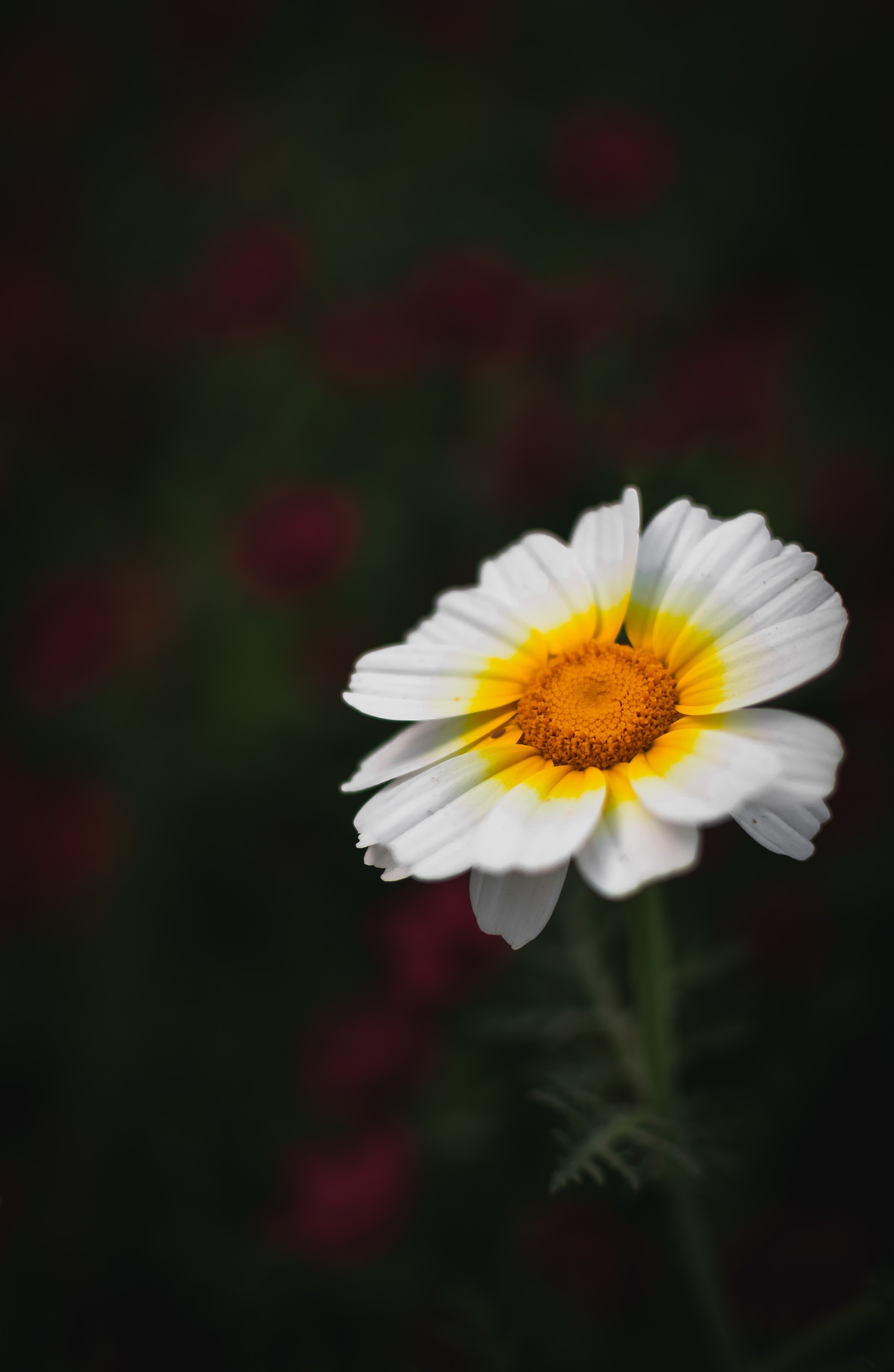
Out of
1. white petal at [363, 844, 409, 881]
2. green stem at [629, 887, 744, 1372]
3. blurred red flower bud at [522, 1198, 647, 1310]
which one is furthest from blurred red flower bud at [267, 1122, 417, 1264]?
white petal at [363, 844, 409, 881]

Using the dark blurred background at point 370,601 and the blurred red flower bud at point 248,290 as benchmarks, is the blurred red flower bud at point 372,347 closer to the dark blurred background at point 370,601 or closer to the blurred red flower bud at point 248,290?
the dark blurred background at point 370,601

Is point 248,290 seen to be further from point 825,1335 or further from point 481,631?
point 825,1335

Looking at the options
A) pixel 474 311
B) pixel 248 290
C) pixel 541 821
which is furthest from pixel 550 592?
pixel 248 290

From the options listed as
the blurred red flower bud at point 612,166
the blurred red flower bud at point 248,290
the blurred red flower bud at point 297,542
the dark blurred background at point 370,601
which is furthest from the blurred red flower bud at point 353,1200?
the blurred red flower bud at point 612,166

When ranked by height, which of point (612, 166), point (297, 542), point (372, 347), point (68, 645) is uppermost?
point (612, 166)

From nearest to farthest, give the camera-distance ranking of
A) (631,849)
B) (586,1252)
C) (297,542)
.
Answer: (631,849) < (586,1252) < (297,542)

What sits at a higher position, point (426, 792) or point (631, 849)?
point (426, 792)

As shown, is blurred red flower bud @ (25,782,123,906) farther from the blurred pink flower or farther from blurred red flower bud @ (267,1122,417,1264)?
blurred red flower bud @ (267,1122,417,1264)
